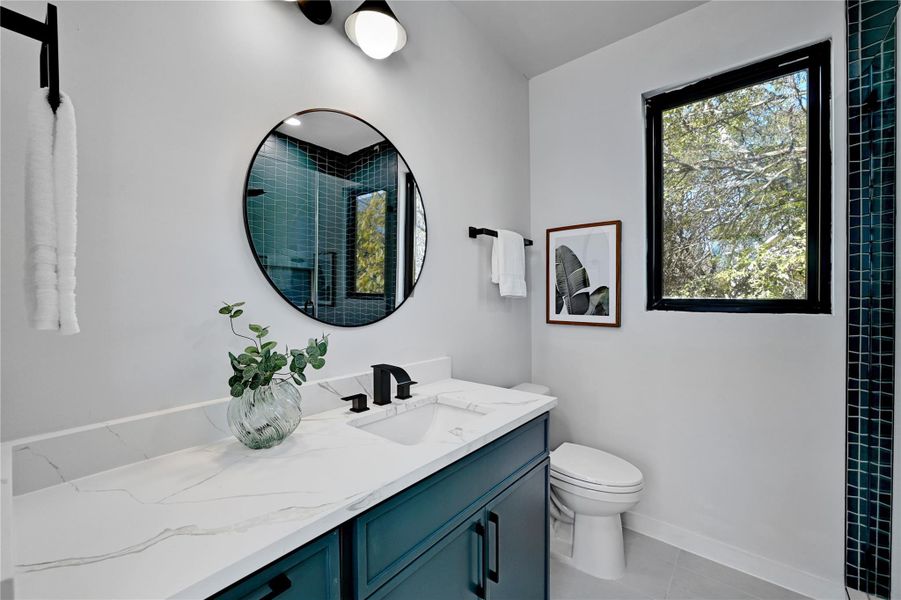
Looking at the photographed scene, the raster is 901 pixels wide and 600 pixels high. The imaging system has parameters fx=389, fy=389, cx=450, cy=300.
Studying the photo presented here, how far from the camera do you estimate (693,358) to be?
6.31ft

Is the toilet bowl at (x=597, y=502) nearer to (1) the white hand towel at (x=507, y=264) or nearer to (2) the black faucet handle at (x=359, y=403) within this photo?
(1) the white hand towel at (x=507, y=264)

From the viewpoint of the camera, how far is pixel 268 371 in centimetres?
94

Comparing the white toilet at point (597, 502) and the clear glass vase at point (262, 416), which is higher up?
the clear glass vase at point (262, 416)

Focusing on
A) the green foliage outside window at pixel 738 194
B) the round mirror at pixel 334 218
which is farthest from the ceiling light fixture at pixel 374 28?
the green foliage outside window at pixel 738 194

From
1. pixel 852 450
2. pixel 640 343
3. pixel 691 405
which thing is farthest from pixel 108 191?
pixel 852 450

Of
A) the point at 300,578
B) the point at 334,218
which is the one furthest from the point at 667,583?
the point at 334,218

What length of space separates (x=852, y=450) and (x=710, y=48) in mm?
1881

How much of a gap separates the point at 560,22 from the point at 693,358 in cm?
182

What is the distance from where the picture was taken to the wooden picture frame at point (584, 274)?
213 centimetres

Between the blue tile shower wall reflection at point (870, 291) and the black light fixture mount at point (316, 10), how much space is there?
1.89 metres

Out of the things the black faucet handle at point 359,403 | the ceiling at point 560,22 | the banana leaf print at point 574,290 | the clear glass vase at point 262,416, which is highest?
the ceiling at point 560,22

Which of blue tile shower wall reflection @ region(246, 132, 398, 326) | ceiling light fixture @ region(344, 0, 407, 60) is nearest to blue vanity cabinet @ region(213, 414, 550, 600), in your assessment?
blue tile shower wall reflection @ region(246, 132, 398, 326)

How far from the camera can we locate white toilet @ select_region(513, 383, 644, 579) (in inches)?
66.6

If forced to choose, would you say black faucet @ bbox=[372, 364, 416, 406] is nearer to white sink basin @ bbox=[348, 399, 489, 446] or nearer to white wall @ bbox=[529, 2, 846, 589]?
white sink basin @ bbox=[348, 399, 489, 446]
